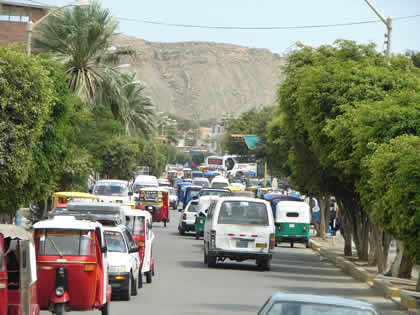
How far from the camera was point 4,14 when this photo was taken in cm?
6231

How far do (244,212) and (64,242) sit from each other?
38.6ft

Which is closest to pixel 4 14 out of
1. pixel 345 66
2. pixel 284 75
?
pixel 284 75

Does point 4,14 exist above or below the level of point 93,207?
above

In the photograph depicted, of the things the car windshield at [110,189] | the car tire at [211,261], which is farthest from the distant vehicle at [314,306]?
the car windshield at [110,189]

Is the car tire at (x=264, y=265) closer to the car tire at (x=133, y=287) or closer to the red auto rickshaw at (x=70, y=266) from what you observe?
the car tire at (x=133, y=287)

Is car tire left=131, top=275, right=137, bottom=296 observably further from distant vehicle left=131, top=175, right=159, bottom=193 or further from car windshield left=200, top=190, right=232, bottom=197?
distant vehicle left=131, top=175, right=159, bottom=193

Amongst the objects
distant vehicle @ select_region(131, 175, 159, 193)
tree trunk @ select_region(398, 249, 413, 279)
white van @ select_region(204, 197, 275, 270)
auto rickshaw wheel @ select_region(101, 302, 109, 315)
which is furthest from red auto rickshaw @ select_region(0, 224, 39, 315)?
distant vehicle @ select_region(131, 175, 159, 193)

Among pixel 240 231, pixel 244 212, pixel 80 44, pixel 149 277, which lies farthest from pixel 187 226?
pixel 149 277

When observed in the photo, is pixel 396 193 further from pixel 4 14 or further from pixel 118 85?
pixel 4 14

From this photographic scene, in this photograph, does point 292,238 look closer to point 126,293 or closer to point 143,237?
point 143,237

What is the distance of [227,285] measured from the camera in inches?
831

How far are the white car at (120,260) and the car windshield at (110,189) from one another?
2955 cm

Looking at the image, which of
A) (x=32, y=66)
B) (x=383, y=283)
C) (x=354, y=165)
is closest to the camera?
(x=32, y=66)

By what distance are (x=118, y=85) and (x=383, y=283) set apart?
22820 mm
